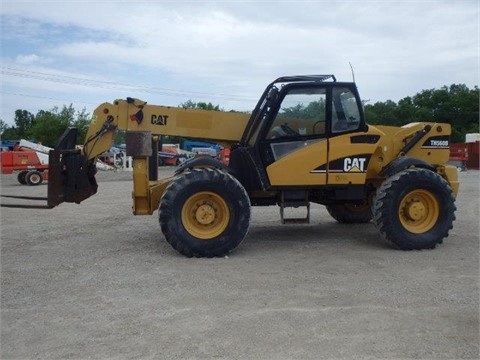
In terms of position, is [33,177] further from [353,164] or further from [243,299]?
[243,299]

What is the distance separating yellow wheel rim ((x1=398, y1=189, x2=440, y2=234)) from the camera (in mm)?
8039

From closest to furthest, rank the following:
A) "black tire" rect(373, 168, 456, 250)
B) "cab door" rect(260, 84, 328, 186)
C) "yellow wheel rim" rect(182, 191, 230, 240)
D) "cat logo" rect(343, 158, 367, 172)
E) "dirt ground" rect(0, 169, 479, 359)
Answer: "dirt ground" rect(0, 169, 479, 359) → "yellow wheel rim" rect(182, 191, 230, 240) → "black tire" rect(373, 168, 456, 250) → "cab door" rect(260, 84, 328, 186) → "cat logo" rect(343, 158, 367, 172)

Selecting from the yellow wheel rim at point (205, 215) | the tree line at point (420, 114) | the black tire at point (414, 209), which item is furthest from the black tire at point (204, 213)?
the tree line at point (420, 114)

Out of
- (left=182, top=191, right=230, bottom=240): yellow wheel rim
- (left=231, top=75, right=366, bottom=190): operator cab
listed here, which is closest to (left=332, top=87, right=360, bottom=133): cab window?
(left=231, top=75, right=366, bottom=190): operator cab

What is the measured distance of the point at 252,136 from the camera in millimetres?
8336

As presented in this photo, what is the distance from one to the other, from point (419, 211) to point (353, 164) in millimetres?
1264

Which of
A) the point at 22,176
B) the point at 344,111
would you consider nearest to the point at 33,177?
the point at 22,176

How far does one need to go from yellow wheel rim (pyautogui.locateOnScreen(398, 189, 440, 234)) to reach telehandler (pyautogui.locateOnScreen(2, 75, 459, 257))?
0.6 inches

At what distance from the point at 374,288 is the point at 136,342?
9.31ft

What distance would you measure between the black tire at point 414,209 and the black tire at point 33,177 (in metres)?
20.2

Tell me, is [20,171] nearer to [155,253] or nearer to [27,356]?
[155,253]

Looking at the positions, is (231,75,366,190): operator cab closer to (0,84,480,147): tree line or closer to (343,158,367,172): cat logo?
(343,158,367,172): cat logo

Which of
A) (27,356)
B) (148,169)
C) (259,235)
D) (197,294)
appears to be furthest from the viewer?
(259,235)

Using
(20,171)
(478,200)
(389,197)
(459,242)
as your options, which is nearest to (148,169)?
(389,197)
